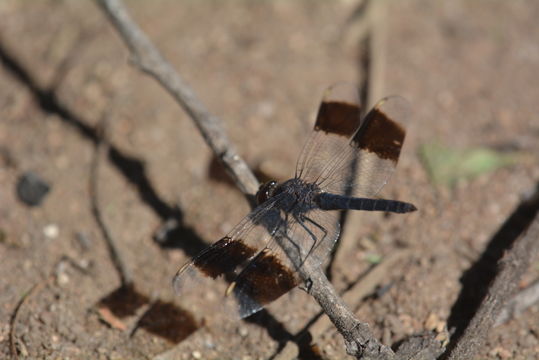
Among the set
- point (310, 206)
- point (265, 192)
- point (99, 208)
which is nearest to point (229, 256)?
point (265, 192)

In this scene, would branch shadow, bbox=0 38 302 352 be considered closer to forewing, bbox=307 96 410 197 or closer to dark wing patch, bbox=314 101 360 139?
forewing, bbox=307 96 410 197

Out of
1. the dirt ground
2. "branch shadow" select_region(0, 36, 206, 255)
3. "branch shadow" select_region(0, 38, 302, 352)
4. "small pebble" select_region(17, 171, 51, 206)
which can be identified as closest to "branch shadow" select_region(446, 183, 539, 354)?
the dirt ground

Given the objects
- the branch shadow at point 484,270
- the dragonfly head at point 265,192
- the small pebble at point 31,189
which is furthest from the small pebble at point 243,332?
the small pebble at point 31,189

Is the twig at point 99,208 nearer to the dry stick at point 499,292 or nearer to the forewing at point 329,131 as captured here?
the forewing at point 329,131

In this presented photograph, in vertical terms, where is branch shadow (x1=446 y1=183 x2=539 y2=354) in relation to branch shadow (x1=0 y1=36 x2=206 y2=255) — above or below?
below

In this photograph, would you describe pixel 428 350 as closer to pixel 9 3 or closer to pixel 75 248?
pixel 75 248

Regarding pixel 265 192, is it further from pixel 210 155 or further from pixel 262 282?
pixel 210 155
